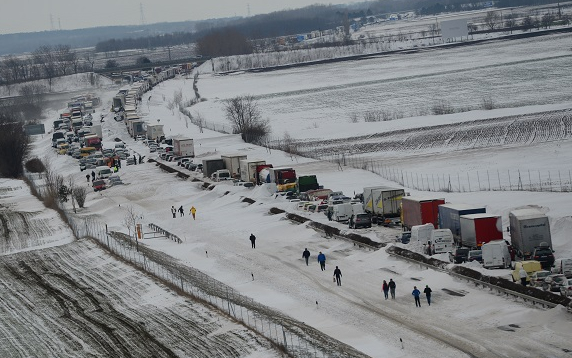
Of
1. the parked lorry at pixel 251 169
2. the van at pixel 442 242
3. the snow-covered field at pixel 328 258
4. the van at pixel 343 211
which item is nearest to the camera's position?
the snow-covered field at pixel 328 258

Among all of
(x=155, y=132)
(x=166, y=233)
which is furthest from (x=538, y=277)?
(x=155, y=132)

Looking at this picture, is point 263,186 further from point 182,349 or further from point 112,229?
point 182,349

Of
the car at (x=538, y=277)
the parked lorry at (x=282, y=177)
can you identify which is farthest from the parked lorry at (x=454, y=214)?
the parked lorry at (x=282, y=177)

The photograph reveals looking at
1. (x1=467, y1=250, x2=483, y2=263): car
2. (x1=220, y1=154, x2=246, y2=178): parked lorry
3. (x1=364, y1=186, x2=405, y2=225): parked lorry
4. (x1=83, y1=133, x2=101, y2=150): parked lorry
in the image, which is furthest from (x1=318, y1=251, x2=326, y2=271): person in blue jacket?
(x1=83, y1=133, x2=101, y2=150): parked lorry

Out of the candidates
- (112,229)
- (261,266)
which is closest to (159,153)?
(112,229)

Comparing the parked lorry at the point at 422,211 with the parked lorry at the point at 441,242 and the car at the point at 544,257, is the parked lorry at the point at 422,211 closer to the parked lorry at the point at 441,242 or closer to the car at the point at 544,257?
the parked lorry at the point at 441,242

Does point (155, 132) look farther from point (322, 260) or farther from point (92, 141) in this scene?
point (322, 260)
